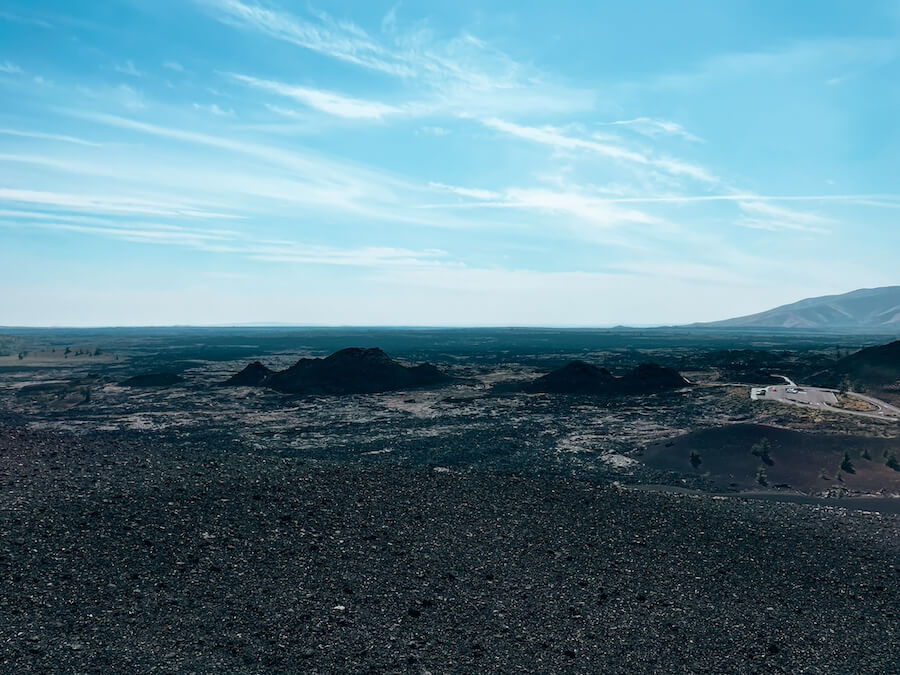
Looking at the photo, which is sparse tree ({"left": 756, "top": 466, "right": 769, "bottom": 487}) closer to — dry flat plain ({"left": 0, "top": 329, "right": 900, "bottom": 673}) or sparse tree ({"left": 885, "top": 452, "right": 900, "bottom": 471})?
dry flat plain ({"left": 0, "top": 329, "right": 900, "bottom": 673})

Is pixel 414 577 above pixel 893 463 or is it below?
above

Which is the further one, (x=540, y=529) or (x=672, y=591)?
(x=540, y=529)

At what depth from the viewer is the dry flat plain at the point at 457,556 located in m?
16.0

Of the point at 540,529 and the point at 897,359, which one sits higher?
the point at 897,359

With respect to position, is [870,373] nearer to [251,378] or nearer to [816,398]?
[816,398]

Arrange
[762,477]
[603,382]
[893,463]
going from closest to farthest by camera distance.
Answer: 1. [762,477]
2. [893,463]
3. [603,382]

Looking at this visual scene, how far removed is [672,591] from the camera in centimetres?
2008

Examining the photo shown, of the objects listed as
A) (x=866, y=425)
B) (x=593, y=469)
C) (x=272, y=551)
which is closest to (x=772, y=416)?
(x=866, y=425)

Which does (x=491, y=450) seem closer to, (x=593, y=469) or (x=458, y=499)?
(x=593, y=469)

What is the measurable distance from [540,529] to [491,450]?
19.5m

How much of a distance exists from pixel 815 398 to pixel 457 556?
2227 inches

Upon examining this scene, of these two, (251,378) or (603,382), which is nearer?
(603,382)

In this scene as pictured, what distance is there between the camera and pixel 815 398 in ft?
207

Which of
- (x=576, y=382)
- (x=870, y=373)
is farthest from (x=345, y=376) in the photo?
(x=870, y=373)
